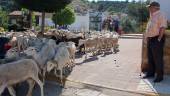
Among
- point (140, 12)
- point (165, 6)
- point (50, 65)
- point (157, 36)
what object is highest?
point (165, 6)

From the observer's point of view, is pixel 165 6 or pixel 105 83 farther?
pixel 165 6

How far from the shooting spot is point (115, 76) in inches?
391

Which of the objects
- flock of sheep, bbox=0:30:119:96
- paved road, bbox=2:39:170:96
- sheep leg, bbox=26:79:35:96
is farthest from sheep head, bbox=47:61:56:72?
sheep leg, bbox=26:79:35:96

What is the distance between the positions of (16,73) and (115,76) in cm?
350

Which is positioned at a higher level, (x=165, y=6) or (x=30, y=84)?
(x=165, y=6)

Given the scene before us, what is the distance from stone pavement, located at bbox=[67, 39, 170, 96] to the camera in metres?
8.61

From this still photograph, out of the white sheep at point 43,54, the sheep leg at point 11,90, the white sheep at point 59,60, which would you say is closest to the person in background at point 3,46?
the white sheep at point 43,54

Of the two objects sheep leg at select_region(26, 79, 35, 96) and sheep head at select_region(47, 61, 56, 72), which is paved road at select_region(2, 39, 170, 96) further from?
sheep head at select_region(47, 61, 56, 72)

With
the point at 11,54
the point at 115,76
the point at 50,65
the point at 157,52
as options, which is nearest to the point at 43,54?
the point at 50,65

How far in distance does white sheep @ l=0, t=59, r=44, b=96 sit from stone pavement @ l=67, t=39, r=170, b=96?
1.95 m

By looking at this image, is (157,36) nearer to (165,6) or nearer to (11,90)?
(165,6)

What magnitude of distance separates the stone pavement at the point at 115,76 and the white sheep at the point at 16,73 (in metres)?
1.95

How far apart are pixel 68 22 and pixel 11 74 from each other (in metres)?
39.0

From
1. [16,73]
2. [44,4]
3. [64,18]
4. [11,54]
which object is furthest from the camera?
[64,18]
